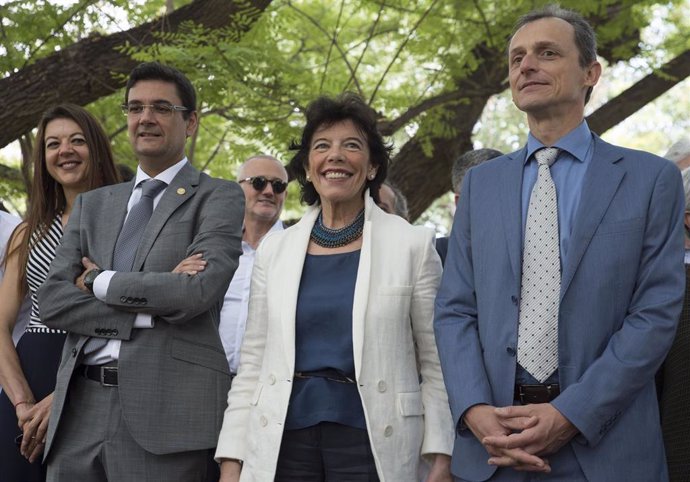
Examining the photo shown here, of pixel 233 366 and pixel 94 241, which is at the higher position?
pixel 94 241

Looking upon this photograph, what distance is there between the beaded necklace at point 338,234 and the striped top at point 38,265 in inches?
55.5

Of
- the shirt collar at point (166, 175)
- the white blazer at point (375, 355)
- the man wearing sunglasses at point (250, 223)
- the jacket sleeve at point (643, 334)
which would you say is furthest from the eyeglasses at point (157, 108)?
the jacket sleeve at point (643, 334)

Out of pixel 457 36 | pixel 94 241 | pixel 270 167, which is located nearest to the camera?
pixel 94 241

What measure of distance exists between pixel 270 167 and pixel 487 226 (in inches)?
135

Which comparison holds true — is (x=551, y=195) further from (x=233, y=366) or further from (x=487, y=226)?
(x=233, y=366)

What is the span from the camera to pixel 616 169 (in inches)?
141

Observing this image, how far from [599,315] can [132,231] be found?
206 cm

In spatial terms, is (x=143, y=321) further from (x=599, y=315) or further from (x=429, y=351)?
(x=599, y=315)

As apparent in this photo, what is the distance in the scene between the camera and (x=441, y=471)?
148 inches

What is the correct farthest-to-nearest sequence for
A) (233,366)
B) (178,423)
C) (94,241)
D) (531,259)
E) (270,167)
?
1. (270,167)
2. (233,366)
3. (94,241)
4. (178,423)
5. (531,259)

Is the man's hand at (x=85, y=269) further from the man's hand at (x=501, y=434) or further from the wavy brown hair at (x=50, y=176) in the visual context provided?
the man's hand at (x=501, y=434)

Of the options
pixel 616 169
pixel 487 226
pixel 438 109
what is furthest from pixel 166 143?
pixel 438 109

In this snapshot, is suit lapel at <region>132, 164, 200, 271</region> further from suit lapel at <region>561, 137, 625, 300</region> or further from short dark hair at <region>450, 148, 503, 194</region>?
short dark hair at <region>450, 148, 503, 194</region>

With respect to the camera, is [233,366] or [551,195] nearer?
[551,195]
